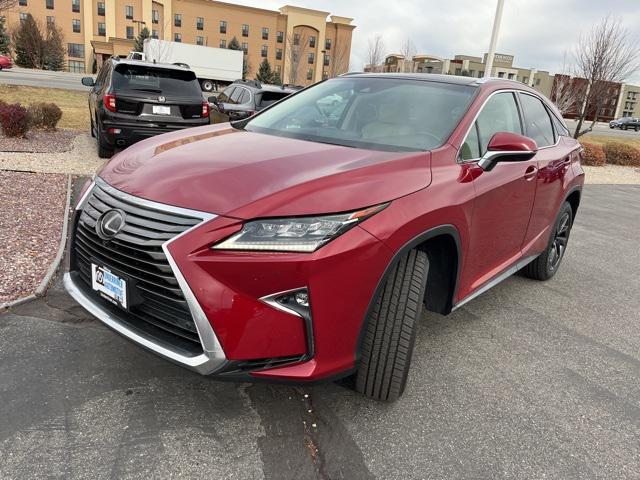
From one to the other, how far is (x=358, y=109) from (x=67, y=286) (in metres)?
2.12

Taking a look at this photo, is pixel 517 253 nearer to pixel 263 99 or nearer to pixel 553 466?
pixel 553 466

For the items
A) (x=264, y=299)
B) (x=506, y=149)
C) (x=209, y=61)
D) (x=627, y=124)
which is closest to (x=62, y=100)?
(x=506, y=149)

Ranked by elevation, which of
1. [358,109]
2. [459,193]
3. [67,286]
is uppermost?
[358,109]

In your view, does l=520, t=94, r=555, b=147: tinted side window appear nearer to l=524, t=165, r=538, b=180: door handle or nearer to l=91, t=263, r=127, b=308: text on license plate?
l=524, t=165, r=538, b=180: door handle

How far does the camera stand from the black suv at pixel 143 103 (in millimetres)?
8047

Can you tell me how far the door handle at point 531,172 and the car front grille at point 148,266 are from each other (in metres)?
2.45

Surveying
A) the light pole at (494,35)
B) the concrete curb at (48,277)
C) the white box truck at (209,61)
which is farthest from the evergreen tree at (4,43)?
the concrete curb at (48,277)

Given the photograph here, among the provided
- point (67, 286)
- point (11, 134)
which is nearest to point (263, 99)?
point (11, 134)

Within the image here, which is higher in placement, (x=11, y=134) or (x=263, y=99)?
(x=263, y=99)

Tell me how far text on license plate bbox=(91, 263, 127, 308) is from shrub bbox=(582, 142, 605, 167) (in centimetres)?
1705

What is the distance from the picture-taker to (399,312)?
95.9 inches

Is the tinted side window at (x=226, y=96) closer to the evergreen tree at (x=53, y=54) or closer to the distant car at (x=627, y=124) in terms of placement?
the distant car at (x=627, y=124)

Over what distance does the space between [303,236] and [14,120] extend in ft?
30.6

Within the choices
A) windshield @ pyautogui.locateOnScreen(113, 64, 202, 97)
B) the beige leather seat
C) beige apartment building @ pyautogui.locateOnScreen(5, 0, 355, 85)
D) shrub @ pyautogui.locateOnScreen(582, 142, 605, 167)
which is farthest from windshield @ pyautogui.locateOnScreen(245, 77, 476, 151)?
beige apartment building @ pyautogui.locateOnScreen(5, 0, 355, 85)
